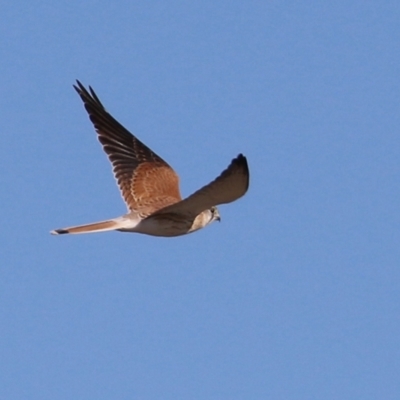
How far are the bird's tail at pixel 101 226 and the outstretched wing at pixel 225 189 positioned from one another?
548 mm

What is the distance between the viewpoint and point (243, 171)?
30.0ft

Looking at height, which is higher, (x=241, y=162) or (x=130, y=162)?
(x=130, y=162)

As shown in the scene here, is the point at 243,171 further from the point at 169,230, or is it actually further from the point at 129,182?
the point at 129,182

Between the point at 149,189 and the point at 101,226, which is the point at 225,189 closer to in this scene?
the point at 101,226

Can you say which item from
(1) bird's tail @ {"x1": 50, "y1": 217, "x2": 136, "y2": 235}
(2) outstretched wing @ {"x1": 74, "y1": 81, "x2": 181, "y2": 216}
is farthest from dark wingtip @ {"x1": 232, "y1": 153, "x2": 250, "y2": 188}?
(2) outstretched wing @ {"x1": 74, "y1": 81, "x2": 181, "y2": 216}

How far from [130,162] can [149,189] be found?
0.60 meters

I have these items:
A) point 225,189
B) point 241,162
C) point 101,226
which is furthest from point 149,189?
point 241,162

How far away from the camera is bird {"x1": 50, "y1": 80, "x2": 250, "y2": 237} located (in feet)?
31.2

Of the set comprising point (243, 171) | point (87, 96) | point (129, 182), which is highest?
point (87, 96)

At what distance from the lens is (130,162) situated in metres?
12.7

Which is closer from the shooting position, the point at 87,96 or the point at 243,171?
the point at 243,171

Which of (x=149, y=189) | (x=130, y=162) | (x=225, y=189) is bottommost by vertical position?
(x=225, y=189)

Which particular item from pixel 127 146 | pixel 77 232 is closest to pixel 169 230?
pixel 77 232

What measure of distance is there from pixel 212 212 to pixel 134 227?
110 centimetres
